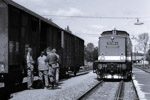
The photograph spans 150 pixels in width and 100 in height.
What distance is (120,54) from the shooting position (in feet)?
65.8

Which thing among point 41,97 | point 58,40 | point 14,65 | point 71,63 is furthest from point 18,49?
point 71,63

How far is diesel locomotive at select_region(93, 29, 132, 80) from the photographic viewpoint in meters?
19.6

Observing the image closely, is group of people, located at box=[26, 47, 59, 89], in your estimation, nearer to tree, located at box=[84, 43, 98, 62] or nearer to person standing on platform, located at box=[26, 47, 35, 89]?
person standing on platform, located at box=[26, 47, 35, 89]

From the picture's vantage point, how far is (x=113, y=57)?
2019 cm

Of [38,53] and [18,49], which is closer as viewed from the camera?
[18,49]

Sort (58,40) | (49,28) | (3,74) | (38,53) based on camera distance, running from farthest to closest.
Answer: (58,40) < (49,28) < (38,53) < (3,74)

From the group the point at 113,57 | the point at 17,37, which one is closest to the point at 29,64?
the point at 17,37

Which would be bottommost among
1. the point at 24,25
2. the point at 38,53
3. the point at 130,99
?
the point at 130,99

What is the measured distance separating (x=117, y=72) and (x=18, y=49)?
9.71 m

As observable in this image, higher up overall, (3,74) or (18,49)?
(18,49)

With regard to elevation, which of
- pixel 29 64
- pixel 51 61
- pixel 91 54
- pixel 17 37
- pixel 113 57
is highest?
pixel 91 54

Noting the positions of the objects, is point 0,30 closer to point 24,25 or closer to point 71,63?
point 24,25

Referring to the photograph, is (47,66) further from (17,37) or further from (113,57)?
(113,57)

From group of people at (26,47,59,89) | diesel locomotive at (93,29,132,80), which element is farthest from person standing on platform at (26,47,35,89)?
diesel locomotive at (93,29,132,80)
